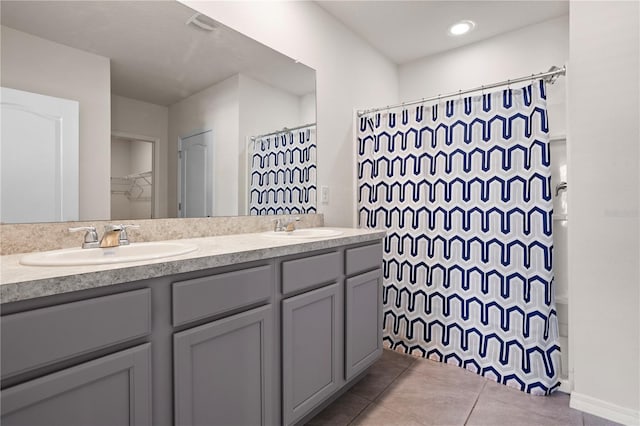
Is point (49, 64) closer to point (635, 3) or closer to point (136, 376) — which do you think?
point (136, 376)

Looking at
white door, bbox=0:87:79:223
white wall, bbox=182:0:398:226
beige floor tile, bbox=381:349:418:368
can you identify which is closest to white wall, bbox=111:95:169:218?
white door, bbox=0:87:79:223

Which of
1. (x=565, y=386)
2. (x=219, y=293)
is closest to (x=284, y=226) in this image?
(x=219, y=293)

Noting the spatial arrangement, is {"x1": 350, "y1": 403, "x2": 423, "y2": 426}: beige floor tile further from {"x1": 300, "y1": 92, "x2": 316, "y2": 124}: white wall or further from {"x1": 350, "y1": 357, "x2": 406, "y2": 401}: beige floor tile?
{"x1": 300, "y1": 92, "x2": 316, "y2": 124}: white wall

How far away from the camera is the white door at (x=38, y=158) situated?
3.73ft

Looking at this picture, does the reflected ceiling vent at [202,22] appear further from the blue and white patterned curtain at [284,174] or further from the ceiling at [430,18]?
the ceiling at [430,18]

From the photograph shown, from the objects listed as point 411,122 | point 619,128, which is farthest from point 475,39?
point 619,128

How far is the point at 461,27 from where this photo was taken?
2.63 meters

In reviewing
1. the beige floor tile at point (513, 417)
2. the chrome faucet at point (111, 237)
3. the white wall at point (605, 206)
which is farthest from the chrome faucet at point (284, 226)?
the white wall at point (605, 206)

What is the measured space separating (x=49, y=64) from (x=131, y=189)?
541mm

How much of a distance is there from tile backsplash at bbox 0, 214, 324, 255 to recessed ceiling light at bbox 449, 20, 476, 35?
194 cm

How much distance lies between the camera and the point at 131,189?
4.81 feet

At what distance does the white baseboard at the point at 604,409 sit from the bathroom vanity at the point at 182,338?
4.05 feet

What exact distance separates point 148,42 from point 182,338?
135 centimetres

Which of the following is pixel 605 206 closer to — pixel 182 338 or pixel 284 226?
pixel 284 226
